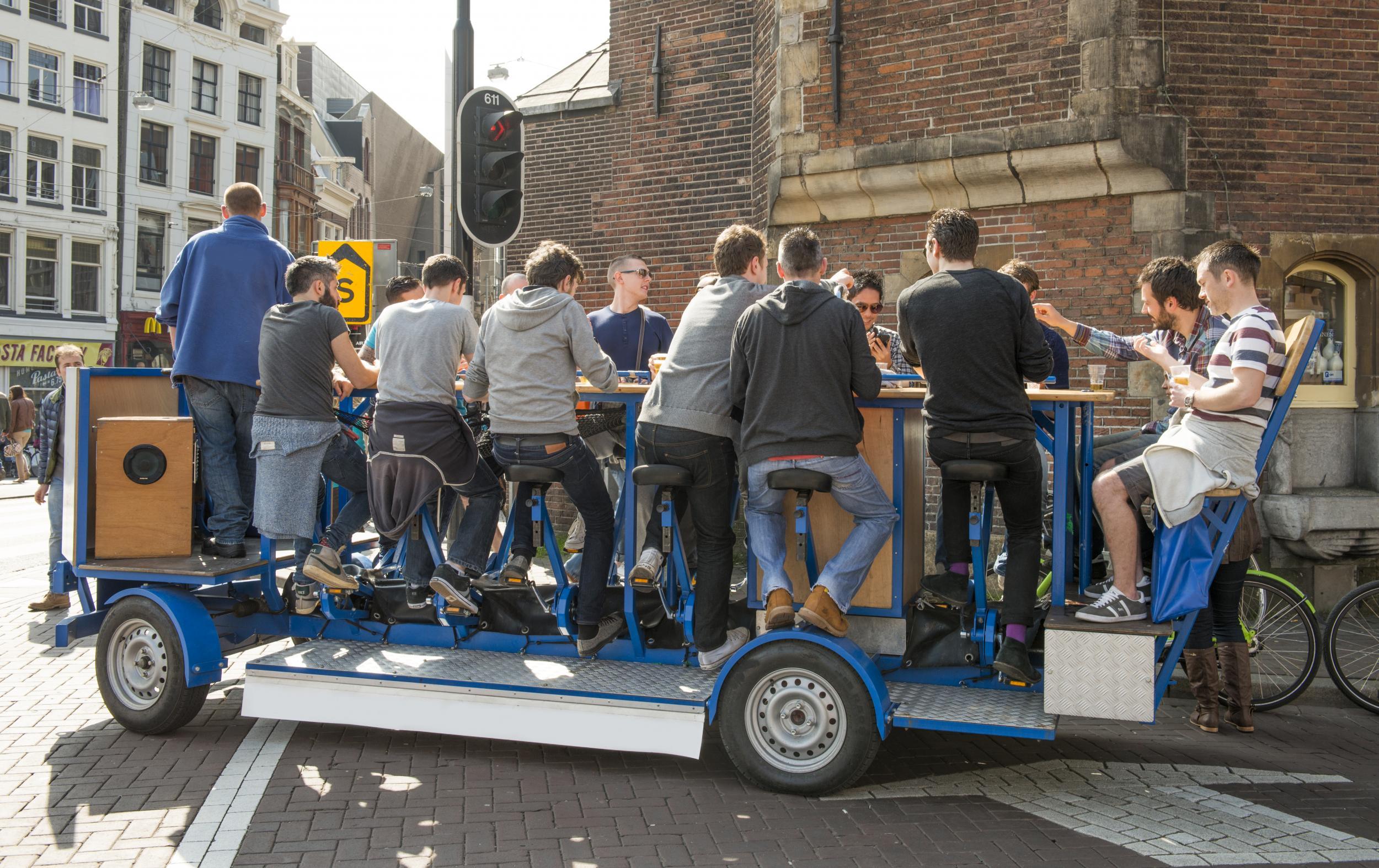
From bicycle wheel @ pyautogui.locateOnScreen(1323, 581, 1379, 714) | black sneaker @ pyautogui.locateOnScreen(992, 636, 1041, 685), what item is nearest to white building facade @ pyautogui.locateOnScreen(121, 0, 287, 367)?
bicycle wheel @ pyautogui.locateOnScreen(1323, 581, 1379, 714)

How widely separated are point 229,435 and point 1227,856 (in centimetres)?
487

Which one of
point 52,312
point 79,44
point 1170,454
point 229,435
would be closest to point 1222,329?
point 1170,454

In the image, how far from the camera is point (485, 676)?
16.6ft

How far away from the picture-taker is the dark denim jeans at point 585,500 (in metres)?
5.30

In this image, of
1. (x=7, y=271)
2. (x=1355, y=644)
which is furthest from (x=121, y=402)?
(x=7, y=271)

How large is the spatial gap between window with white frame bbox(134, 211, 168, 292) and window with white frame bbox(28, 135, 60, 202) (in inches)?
116

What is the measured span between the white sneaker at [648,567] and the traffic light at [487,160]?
12.5 ft

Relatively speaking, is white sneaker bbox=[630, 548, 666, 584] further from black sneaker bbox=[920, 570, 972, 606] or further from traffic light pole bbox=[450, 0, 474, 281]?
traffic light pole bbox=[450, 0, 474, 281]

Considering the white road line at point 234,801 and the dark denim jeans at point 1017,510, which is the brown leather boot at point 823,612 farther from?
the white road line at point 234,801

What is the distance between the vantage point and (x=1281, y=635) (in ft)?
20.8

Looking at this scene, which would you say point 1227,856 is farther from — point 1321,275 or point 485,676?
point 1321,275

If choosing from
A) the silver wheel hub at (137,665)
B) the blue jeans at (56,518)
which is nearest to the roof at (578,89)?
the blue jeans at (56,518)

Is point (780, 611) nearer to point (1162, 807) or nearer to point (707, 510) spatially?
point (707, 510)

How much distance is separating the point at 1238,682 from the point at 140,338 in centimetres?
3587
